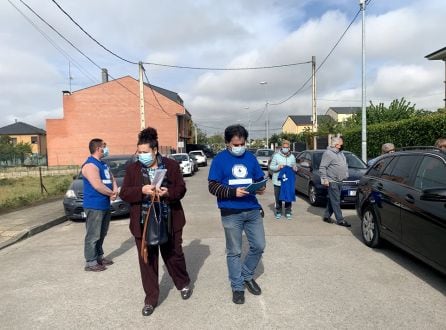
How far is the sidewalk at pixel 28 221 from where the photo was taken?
776cm

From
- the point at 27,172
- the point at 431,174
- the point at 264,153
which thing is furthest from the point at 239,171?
the point at 27,172

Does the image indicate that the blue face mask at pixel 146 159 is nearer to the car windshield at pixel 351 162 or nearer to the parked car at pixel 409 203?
the parked car at pixel 409 203

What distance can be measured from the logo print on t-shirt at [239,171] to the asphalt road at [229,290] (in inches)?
52.5

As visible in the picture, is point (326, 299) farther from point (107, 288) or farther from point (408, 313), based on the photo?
point (107, 288)

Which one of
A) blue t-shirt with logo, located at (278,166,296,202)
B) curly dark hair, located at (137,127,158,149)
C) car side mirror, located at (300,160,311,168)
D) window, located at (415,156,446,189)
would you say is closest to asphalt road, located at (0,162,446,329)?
window, located at (415,156,446,189)

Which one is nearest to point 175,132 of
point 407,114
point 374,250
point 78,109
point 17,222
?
point 78,109

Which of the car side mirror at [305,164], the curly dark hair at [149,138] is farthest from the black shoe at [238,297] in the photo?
the car side mirror at [305,164]

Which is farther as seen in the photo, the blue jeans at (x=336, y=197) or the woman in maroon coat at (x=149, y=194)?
the blue jeans at (x=336, y=197)

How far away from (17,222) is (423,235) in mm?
8234

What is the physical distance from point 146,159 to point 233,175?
89cm

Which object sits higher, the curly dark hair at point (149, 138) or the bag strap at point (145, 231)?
the curly dark hair at point (149, 138)

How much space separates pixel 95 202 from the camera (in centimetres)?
546

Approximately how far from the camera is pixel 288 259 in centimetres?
584

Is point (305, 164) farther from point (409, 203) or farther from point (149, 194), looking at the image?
point (149, 194)
